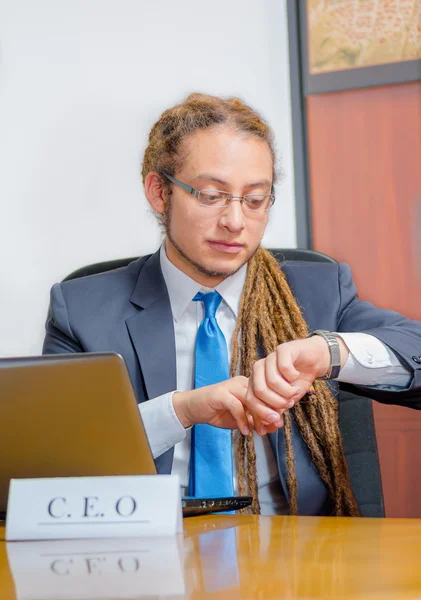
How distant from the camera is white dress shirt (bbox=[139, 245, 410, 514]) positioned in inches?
55.8

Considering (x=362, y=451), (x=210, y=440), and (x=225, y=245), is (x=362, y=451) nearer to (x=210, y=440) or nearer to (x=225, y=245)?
(x=210, y=440)

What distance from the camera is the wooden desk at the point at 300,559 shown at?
0.65 metres

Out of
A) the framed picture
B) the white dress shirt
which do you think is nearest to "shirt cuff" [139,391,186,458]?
the white dress shirt

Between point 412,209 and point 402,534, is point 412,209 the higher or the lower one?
the higher one

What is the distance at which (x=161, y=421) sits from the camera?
1.42m

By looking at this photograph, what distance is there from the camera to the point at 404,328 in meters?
1.53

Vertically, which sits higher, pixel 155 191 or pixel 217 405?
pixel 155 191

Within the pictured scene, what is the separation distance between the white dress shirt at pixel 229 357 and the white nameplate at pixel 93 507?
46 centimetres

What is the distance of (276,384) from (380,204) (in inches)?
41.8

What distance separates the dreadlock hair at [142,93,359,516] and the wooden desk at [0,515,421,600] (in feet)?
1.56

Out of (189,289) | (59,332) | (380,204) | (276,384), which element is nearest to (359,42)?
(380,204)

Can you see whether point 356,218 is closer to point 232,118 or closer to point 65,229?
point 232,118

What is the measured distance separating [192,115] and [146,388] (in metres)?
0.59

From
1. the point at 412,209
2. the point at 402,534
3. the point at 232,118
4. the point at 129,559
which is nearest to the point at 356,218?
the point at 412,209
